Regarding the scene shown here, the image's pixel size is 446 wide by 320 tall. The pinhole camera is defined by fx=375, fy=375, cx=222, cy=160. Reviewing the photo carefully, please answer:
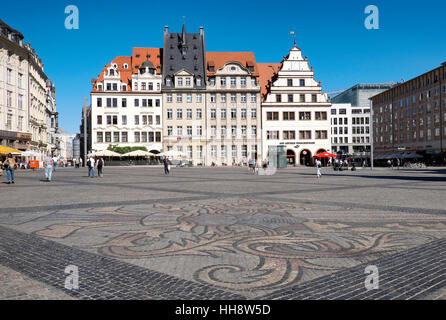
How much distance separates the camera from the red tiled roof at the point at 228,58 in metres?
65.1

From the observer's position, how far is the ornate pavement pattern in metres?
3.24

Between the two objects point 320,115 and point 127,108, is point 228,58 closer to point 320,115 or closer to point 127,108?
point 320,115

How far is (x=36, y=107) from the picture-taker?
58875 mm

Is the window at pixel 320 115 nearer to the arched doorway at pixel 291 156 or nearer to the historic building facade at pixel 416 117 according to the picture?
the arched doorway at pixel 291 156

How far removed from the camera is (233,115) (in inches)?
2452

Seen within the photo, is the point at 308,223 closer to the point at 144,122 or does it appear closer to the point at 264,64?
the point at 144,122

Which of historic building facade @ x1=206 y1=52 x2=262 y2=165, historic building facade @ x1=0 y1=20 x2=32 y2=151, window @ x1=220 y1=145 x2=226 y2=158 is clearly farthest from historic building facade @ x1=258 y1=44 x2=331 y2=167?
historic building facade @ x1=0 y1=20 x2=32 y2=151

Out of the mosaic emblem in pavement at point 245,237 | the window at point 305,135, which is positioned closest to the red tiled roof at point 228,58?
the window at point 305,135

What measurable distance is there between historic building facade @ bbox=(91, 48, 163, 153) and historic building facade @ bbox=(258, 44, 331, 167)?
709 inches

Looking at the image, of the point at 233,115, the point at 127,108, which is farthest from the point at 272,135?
the point at 127,108

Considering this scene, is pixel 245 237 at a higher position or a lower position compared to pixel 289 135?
lower

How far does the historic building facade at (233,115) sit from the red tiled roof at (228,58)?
2.85 metres

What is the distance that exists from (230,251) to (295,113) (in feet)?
189
